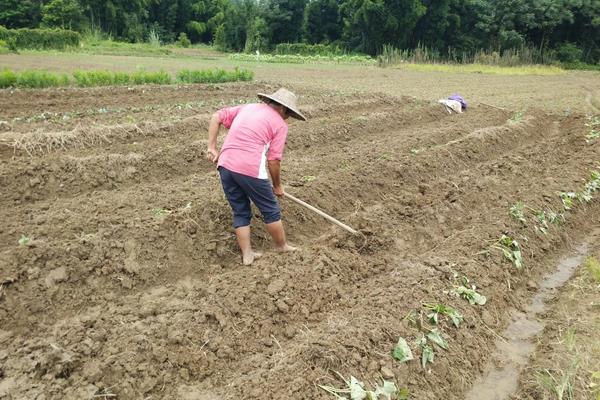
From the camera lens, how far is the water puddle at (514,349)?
3592 mm

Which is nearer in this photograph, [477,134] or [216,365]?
[216,365]

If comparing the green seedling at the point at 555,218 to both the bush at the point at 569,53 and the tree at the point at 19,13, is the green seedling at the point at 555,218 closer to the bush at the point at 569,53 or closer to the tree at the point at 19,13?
the bush at the point at 569,53

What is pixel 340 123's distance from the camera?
33.0 feet

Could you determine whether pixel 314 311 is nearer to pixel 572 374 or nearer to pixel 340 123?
pixel 572 374

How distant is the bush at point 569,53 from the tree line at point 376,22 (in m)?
0.09

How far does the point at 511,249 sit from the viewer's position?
5.28 metres

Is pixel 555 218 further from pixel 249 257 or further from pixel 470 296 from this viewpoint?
pixel 249 257

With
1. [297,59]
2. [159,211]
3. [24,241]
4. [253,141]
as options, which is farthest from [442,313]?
[297,59]

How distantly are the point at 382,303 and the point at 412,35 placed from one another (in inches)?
1755

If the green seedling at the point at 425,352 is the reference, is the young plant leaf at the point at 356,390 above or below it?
above

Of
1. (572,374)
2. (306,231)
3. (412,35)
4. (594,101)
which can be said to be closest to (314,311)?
(306,231)

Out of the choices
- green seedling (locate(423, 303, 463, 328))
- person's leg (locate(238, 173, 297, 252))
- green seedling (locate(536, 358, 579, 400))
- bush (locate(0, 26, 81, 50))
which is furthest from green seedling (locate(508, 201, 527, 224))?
bush (locate(0, 26, 81, 50))

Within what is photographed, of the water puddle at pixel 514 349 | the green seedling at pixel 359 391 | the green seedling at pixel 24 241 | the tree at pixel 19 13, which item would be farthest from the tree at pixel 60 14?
the green seedling at pixel 359 391

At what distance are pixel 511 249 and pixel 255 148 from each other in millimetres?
3146
